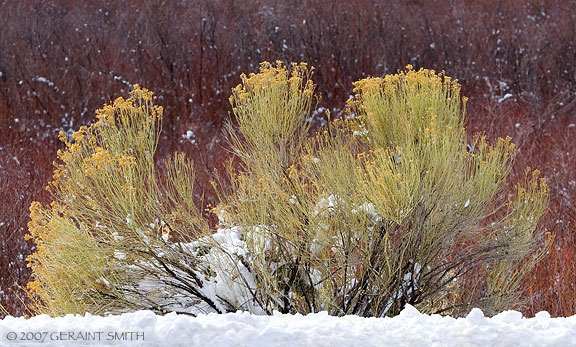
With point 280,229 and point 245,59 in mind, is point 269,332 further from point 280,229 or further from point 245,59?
point 245,59

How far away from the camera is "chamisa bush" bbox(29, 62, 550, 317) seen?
425 centimetres

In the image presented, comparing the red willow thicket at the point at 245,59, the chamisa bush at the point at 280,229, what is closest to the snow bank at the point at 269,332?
the chamisa bush at the point at 280,229

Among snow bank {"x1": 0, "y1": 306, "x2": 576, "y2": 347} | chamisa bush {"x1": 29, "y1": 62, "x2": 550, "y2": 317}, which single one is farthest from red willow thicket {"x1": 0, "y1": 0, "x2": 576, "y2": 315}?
snow bank {"x1": 0, "y1": 306, "x2": 576, "y2": 347}

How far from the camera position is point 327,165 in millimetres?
4262

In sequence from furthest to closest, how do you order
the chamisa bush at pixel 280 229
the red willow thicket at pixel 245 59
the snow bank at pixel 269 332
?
the red willow thicket at pixel 245 59 → the chamisa bush at pixel 280 229 → the snow bank at pixel 269 332

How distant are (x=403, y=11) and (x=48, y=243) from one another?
11218mm

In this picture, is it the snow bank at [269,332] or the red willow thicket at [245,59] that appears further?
the red willow thicket at [245,59]

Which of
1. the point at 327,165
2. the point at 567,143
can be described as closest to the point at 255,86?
the point at 327,165

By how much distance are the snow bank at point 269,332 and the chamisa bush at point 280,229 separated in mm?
913

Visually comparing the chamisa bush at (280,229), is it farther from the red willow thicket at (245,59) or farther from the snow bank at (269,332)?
the red willow thicket at (245,59)

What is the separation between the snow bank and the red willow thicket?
5257 millimetres

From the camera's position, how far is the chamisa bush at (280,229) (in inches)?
167

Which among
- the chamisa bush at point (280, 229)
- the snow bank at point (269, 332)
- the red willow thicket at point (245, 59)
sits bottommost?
the snow bank at point (269, 332)

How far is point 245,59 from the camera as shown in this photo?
12648 millimetres
